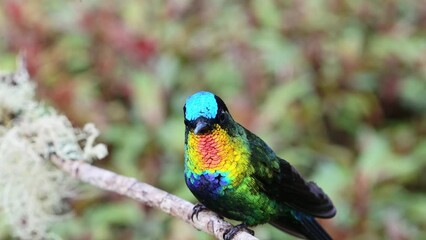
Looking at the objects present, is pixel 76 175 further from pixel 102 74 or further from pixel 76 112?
pixel 102 74

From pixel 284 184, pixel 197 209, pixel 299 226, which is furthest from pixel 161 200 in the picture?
pixel 299 226

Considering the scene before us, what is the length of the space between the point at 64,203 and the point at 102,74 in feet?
4.35

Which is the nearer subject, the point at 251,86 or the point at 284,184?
the point at 284,184

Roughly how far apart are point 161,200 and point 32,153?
0.44 m

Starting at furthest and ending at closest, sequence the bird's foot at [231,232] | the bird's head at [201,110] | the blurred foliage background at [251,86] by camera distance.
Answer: the blurred foliage background at [251,86]
the bird's foot at [231,232]
the bird's head at [201,110]

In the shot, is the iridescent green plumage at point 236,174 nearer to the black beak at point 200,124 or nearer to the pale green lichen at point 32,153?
the black beak at point 200,124

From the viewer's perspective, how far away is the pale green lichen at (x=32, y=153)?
168 centimetres

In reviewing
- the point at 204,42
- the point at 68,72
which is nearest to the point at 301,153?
the point at 204,42

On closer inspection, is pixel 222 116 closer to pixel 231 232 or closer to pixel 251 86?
pixel 231 232

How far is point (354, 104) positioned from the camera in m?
3.20

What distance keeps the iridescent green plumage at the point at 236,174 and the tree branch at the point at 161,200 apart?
3cm

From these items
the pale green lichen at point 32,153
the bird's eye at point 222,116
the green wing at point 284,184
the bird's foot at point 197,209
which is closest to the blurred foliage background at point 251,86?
the pale green lichen at point 32,153

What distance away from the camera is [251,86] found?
3.07 meters

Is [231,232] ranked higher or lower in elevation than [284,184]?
lower
